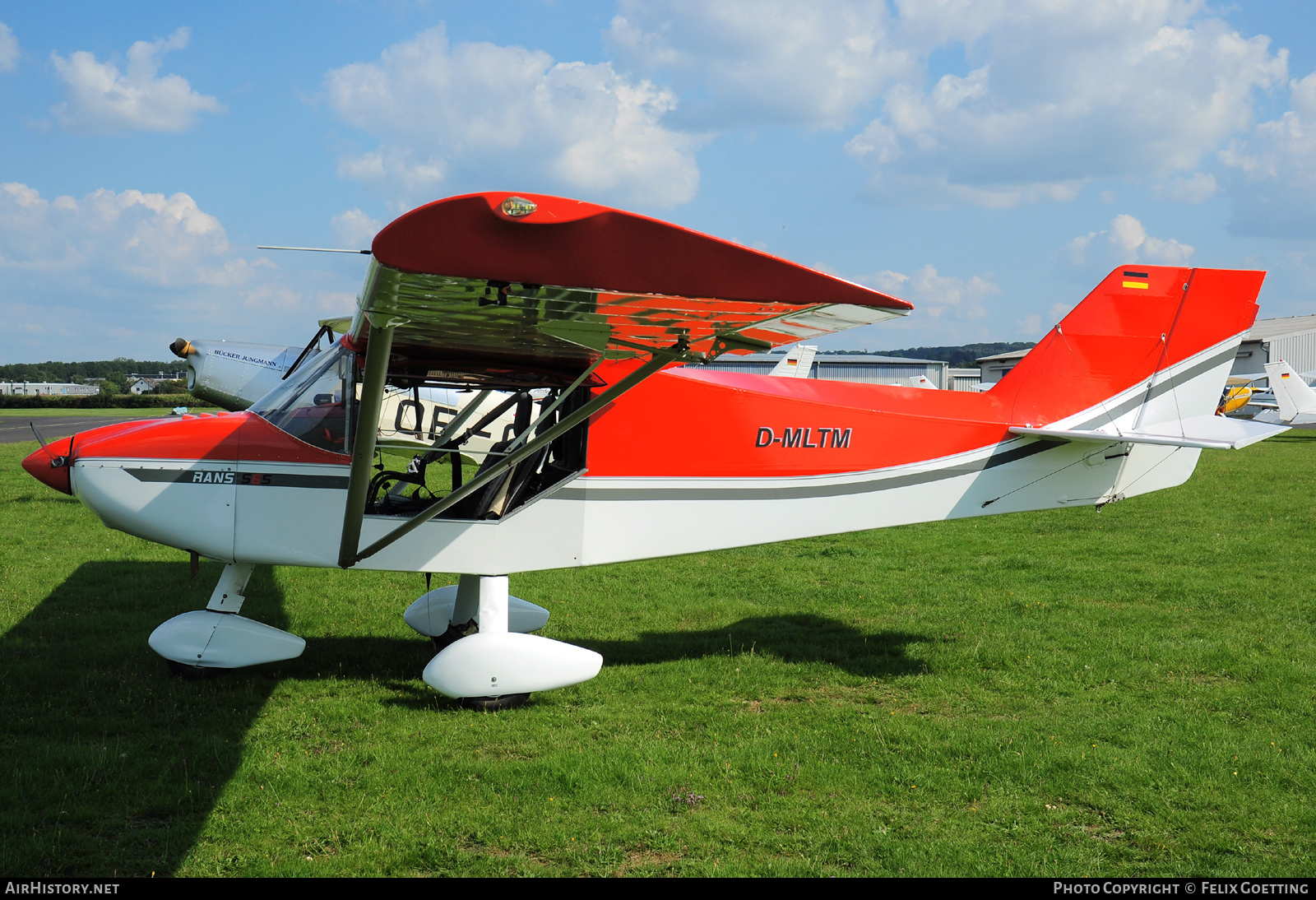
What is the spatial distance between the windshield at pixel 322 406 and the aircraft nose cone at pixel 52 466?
115cm

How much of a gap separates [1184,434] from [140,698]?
272 inches

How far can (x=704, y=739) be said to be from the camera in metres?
4.51

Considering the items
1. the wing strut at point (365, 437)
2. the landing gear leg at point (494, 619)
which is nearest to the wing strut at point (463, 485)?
the wing strut at point (365, 437)

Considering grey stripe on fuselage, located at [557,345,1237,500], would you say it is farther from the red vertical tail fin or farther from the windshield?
the windshield

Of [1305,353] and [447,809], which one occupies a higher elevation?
[1305,353]

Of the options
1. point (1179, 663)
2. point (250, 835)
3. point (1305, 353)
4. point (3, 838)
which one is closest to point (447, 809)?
point (250, 835)

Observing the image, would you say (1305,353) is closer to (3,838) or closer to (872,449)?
(872,449)

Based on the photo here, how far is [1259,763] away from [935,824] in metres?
1.81

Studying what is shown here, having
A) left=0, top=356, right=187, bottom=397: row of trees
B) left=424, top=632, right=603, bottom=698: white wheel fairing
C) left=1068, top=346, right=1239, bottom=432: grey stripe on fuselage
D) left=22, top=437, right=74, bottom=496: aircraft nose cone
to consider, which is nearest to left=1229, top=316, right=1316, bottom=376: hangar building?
left=1068, top=346, right=1239, bottom=432: grey stripe on fuselage

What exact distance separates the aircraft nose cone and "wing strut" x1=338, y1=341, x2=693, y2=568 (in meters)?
1.76

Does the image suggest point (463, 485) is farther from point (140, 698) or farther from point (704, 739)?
point (140, 698)

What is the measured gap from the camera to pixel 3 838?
10.8ft

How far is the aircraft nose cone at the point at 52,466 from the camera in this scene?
195 inches

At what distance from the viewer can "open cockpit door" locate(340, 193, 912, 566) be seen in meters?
2.56
